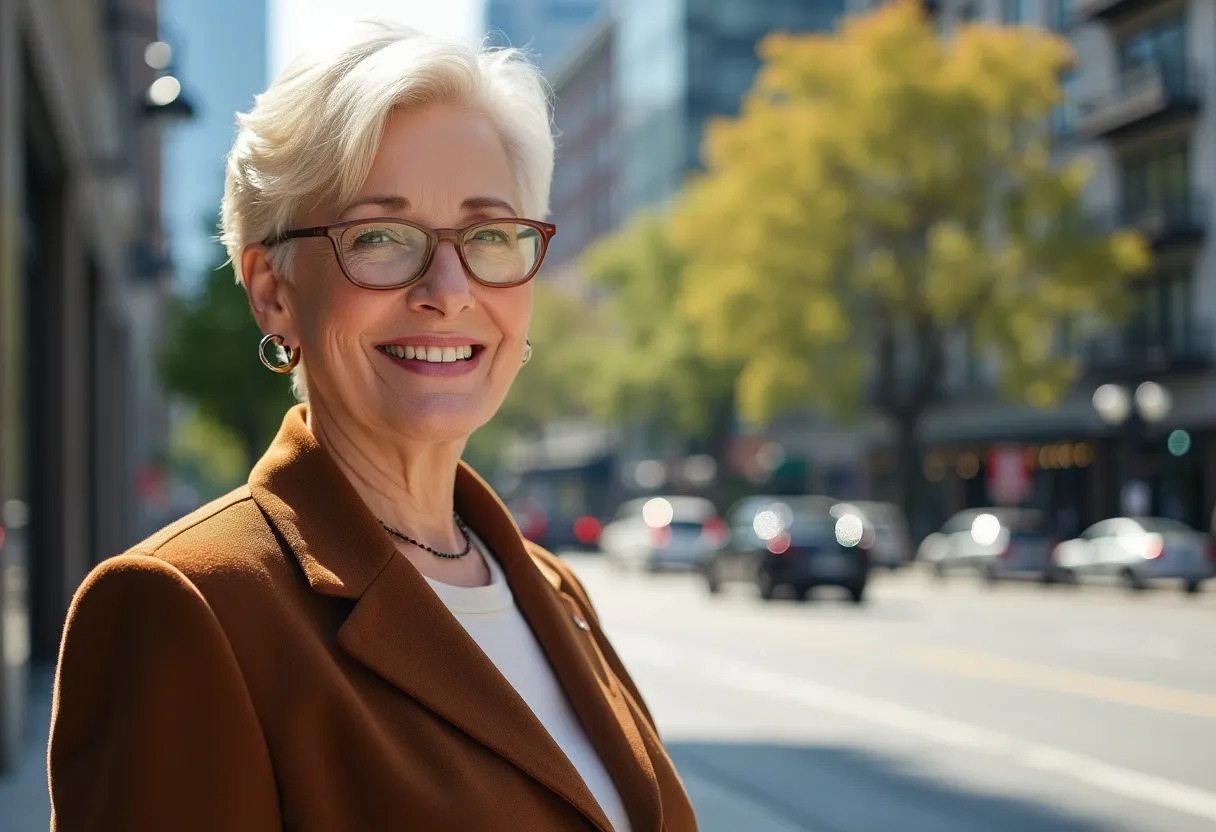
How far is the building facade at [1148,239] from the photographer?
1547 inches

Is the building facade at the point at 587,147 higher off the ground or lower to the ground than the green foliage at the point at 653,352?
higher

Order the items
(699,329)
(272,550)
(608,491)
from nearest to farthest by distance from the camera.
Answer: (272,550) → (699,329) → (608,491)

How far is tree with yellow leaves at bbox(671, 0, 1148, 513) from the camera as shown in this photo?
3962 cm

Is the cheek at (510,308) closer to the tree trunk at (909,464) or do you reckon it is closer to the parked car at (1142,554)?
the parked car at (1142,554)

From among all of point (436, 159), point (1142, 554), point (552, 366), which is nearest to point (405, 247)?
point (436, 159)

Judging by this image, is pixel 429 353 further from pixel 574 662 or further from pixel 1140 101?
pixel 1140 101

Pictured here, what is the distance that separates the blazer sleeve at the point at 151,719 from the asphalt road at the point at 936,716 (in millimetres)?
6522

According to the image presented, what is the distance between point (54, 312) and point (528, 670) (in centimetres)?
1280

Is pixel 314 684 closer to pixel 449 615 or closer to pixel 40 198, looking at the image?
pixel 449 615

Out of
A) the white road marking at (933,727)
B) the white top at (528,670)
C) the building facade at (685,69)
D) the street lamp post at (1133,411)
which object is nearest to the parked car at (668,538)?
the street lamp post at (1133,411)

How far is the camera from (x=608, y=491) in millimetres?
80500

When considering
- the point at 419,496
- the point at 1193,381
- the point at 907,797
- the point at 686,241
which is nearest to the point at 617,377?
the point at 686,241

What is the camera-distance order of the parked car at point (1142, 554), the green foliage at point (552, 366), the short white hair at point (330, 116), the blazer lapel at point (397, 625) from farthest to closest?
the green foliage at point (552, 366)
the parked car at point (1142, 554)
the short white hair at point (330, 116)
the blazer lapel at point (397, 625)

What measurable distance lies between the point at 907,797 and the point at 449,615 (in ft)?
24.7
